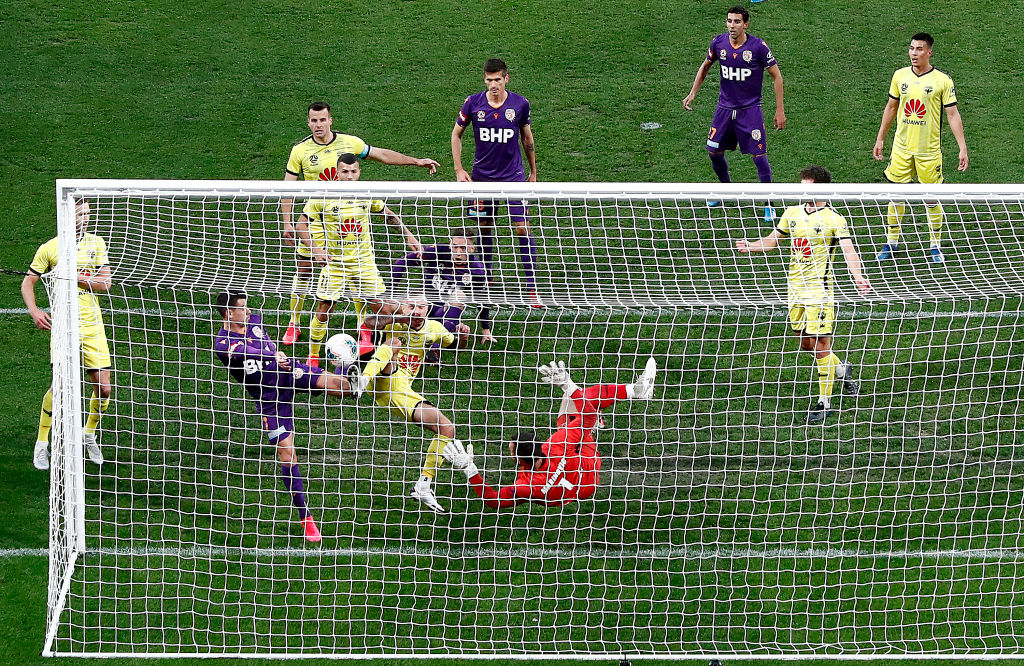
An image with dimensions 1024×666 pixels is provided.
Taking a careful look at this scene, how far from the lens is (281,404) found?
9.10 m

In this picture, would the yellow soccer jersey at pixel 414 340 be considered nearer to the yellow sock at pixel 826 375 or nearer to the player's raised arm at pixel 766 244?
the player's raised arm at pixel 766 244

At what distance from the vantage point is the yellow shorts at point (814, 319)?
957 centimetres

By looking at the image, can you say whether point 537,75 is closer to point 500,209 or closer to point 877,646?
point 500,209

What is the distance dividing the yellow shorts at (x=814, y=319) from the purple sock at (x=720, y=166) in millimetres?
2953

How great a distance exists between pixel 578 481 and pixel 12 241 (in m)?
6.27

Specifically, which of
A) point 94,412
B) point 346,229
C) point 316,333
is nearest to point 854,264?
point 346,229

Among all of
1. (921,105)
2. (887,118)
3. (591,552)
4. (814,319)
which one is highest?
(921,105)

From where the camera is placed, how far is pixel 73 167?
13188 mm

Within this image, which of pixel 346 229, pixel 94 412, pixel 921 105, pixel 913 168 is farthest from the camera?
pixel 913 168

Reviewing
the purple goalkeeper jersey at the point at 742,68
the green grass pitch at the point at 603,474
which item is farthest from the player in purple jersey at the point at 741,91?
the green grass pitch at the point at 603,474

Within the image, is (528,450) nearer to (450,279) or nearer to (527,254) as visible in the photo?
(450,279)

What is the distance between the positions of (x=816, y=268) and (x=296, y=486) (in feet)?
13.7

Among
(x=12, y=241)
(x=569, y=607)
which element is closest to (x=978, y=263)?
(x=569, y=607)

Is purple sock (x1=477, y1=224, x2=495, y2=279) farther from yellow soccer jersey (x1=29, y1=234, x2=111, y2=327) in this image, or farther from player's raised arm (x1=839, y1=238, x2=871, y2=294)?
yellow soccer jersey (x1=29, y1=234, x2=111, y2=327)
